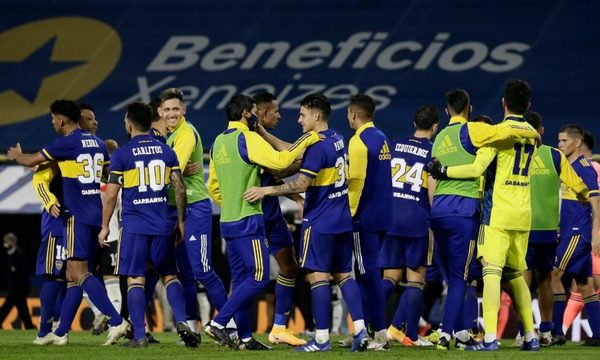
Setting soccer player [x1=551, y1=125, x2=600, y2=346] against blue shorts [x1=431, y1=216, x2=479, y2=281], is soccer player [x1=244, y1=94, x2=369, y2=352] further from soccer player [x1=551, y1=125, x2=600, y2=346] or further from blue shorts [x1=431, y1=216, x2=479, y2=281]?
soccer player [x1=551, y1=125, x2=600, y2=346]

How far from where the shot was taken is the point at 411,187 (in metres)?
12.4

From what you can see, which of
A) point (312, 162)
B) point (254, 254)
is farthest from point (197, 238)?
point (312, 162)

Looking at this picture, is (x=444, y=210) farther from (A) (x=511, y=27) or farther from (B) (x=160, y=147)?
(A) (x=511, y=27)

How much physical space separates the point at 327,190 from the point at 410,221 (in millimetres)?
1549

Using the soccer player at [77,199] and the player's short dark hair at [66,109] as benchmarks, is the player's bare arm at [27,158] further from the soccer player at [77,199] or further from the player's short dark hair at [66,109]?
the player's short dark hair at [66,109]

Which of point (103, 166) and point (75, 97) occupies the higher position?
point (75, 97)

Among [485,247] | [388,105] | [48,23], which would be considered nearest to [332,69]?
[388,105]

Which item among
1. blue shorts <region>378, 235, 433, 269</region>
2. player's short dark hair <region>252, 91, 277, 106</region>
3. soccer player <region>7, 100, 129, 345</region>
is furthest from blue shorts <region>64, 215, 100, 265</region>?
blue shorts <region>378, 235, 433, 269</region>

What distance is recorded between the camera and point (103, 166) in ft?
41.1

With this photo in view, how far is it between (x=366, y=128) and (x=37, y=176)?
320 cm

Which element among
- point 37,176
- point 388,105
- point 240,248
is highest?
point 388,105

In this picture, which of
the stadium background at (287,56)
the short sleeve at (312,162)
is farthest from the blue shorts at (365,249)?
the stadium background at (287,56)

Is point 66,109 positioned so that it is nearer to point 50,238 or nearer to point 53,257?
point 50,238

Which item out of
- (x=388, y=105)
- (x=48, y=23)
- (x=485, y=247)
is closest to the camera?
(x=485, y=247)
